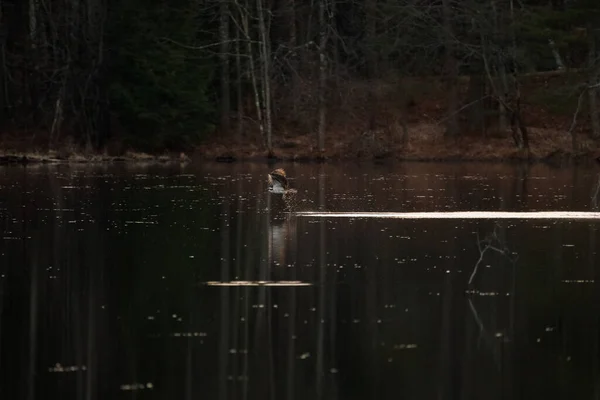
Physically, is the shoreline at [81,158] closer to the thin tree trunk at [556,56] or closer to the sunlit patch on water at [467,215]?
the thin tree trunk at [556,56]

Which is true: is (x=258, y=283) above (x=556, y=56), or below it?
below

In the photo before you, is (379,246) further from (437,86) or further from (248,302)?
(437,86)

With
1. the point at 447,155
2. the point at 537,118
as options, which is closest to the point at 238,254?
the point at 447,155

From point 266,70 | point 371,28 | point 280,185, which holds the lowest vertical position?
point 280,185

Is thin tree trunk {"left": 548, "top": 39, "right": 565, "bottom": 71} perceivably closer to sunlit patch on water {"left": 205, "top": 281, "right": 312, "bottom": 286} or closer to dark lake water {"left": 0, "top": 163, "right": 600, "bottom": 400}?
dark lake water {"left": 0, "top": 163, "right": 600, "bottom": 400}

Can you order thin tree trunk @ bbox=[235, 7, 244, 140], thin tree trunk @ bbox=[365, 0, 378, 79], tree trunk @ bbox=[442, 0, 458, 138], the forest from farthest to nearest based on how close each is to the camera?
thin tree trunk @ bbox=[365, 0, 378, 79] < thin tree trunk @ bbox=[235, 7, 244, 140] < tree trunk @ bbox=[442, 0, 458, 138] < the forest

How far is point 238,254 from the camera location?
20328 mm

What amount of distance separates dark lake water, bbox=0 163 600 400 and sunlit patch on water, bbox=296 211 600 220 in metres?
0.69

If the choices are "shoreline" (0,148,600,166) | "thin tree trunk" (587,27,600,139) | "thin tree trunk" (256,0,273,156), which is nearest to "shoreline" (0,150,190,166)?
"shoreline" (0,148,600,166)

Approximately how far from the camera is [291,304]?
15562mm

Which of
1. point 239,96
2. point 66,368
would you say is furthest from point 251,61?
point 66,368

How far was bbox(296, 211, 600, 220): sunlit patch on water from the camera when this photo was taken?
88.2ft

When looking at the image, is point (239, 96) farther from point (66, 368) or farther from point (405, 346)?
point (66, 368)

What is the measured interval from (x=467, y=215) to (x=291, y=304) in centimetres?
1223
